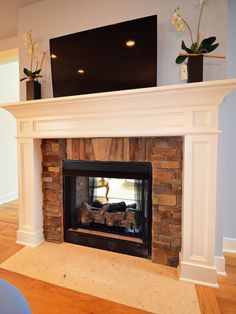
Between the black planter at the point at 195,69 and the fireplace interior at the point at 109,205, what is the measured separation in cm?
75

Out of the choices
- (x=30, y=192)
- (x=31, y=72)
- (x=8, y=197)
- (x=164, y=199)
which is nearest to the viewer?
(x=164, y=199)

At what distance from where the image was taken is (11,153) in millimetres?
3654

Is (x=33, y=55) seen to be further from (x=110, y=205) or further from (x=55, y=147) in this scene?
(x=110, y=205)

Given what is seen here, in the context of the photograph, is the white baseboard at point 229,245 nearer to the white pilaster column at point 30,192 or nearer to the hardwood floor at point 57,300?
the hardwood floor at point 57,300

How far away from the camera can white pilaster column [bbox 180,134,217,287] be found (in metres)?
1.45

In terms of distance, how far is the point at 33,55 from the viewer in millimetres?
1926

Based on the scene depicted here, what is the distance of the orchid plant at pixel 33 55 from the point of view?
189 cm

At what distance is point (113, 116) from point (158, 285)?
53.0 inches

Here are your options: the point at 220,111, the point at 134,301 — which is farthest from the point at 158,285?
the point at 220,111

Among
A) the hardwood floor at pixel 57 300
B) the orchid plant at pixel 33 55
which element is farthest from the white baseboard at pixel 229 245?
the orchid plant at pixel 33 55

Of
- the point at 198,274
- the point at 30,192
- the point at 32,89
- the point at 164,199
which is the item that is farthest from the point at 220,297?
the point at 32,89

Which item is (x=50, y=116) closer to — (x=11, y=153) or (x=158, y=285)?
(x=158, y=285)

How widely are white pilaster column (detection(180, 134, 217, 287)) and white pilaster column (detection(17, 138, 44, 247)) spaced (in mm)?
1414

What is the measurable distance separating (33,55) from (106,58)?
0.78m
